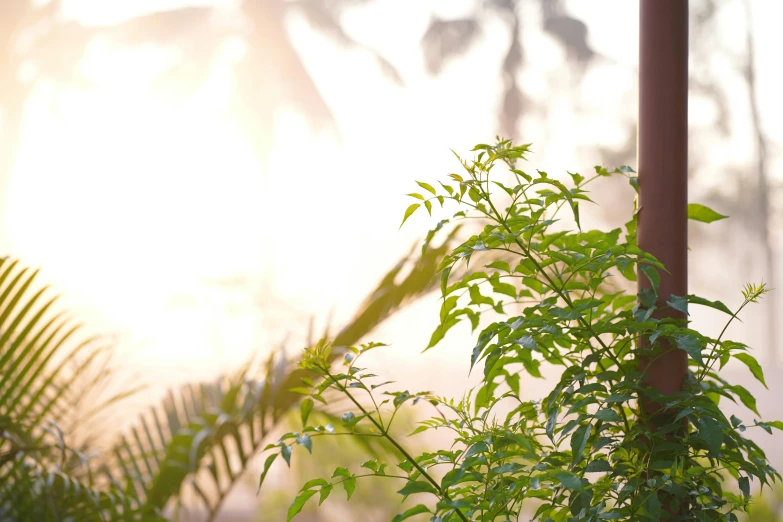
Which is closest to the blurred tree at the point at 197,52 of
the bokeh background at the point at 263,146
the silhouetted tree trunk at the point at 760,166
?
the bokeh background at the point at 263,146

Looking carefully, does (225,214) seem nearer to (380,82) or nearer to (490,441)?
(380,82)

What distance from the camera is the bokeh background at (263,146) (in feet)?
11.2

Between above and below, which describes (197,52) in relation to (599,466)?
above

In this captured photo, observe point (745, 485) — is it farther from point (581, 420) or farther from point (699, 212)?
point (699, 212)

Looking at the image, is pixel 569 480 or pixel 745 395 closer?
pixel 569 480

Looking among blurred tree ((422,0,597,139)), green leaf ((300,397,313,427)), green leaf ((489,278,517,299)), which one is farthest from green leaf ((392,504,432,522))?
blurred tree ((422,0,597,139))

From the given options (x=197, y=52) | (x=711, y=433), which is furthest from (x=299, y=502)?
(x=197, y=52)

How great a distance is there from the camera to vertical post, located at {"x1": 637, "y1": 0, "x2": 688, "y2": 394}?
31.9 inches

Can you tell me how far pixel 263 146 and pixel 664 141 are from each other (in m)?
3.47

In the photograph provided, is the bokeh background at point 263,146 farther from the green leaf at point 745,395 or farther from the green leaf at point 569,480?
the green leaf at point 569,480

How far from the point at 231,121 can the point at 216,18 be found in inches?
23.4

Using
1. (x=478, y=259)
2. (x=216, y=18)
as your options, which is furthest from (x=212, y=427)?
(x=216, y=18)

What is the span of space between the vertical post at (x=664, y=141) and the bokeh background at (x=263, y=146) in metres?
2.48

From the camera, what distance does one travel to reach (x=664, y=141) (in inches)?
32.7
